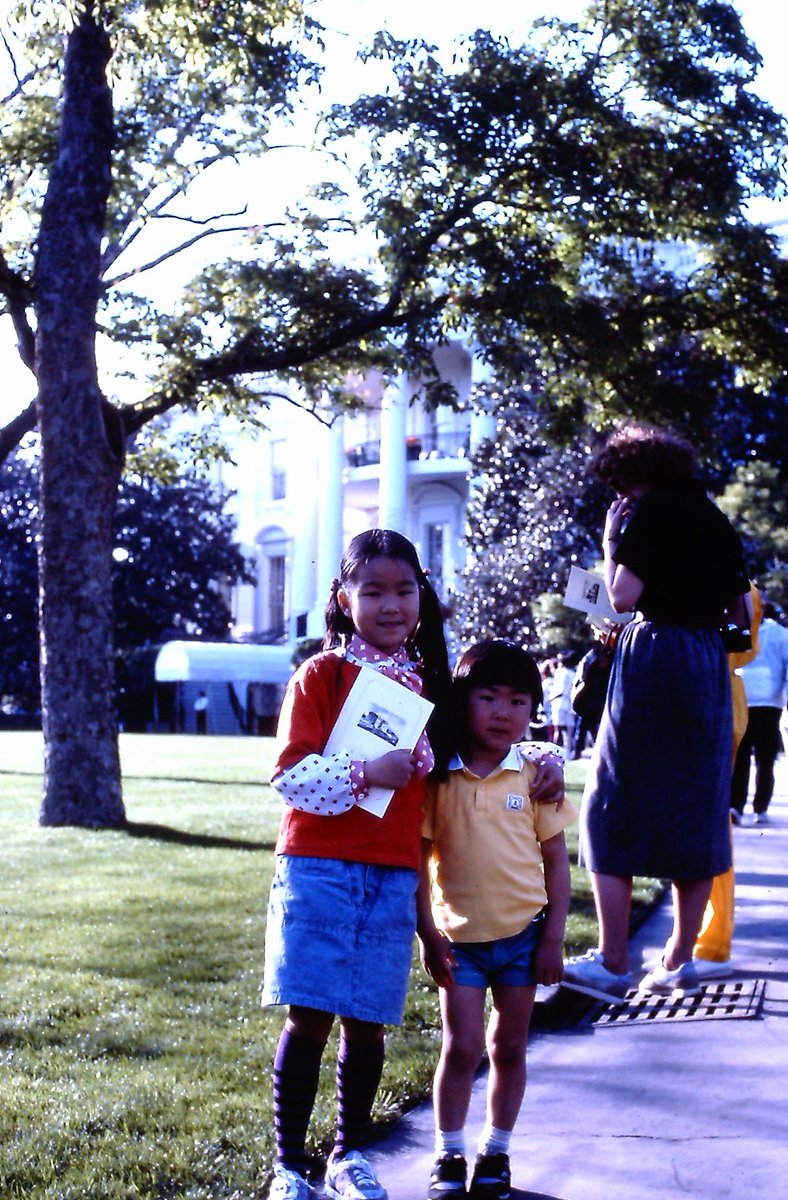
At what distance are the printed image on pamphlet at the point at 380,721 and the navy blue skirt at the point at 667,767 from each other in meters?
1.51

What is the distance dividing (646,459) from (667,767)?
0.99 metres

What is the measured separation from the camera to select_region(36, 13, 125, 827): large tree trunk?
1249 centimetres

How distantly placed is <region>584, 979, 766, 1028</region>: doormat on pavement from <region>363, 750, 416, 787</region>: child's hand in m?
2.29

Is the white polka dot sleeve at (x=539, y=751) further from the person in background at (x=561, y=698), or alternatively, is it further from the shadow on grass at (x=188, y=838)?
the person in background at (x=561, y=698)

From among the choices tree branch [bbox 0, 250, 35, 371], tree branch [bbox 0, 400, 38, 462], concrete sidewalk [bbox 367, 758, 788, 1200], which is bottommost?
concrete sidewalk [bbox 367, 758, 788, 1200]

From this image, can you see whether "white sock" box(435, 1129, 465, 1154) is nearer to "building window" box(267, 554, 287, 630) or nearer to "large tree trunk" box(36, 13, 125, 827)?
"large tree trunk" box(36, 13, 125, 827)

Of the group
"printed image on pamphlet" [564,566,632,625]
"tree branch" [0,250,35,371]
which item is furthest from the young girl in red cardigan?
"tree branch" [0,250,35,371]

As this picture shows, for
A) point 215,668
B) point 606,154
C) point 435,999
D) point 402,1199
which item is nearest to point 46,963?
point 435,999

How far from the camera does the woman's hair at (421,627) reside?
353 cm

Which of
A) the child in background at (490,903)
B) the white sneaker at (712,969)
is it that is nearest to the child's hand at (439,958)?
the child in background at (490,903)

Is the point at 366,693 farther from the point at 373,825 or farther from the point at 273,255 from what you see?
the point at 273,255

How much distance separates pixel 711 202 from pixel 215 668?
3551 centimetres

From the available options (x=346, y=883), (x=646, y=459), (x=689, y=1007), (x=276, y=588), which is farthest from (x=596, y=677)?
(x=276, y=588)

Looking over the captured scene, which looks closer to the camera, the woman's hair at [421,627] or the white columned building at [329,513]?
the woman's hair at [421,627]
